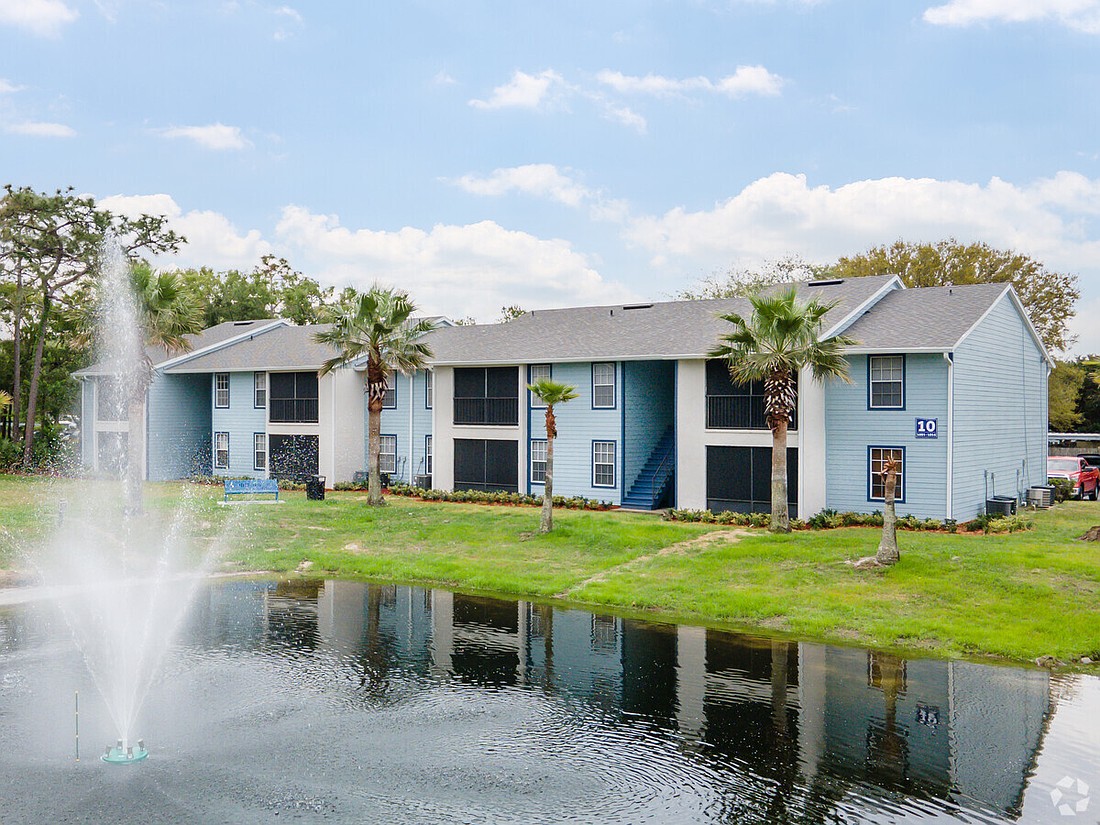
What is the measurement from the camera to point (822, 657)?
→ 16156 mm

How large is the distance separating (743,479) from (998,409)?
9237 mm

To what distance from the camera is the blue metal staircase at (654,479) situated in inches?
1332

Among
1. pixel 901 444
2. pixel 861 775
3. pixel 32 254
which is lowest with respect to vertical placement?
pixel 861 775

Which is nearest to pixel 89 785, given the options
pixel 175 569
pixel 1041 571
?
pixel 175 569

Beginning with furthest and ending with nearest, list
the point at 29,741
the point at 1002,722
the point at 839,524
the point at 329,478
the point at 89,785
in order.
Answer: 1. the point at 329,478
2. the point at 839,524
3. the point at 1002,722
4. the point at 29,741
5. the point at 89,785

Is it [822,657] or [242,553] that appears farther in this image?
[242,553]

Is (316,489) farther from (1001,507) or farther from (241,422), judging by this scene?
(1001,507)

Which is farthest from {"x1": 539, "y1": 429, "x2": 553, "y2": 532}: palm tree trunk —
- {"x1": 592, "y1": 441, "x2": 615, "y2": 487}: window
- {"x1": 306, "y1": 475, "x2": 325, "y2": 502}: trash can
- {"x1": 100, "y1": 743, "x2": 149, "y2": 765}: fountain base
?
{"x1": 100, "y1": 743, "x2": 149, "y2": 765}: fountain base

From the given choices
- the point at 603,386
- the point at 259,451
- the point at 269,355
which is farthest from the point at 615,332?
the point at 259,451

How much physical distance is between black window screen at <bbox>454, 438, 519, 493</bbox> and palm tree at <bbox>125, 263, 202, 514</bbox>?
11.6 metres

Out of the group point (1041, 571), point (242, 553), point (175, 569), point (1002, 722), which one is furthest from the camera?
point (242, 553)

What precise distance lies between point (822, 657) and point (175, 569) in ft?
52.1

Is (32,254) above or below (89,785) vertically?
above

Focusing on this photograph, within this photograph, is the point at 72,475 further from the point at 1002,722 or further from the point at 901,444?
the point at 1002,722
